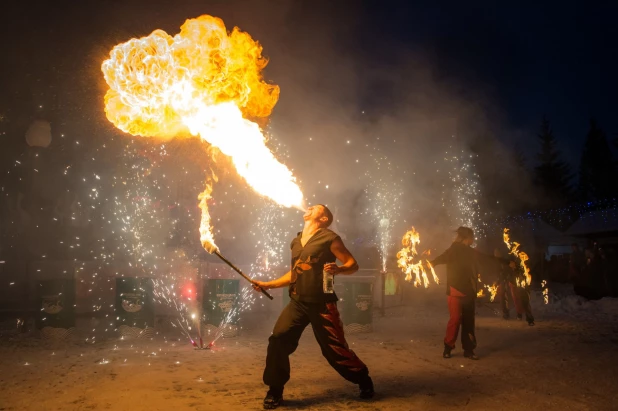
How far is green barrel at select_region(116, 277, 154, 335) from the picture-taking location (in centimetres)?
930

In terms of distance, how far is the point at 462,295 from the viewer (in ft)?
23.3

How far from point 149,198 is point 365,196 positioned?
19.4 metres

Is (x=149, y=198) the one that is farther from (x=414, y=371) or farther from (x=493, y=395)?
(x=493, y=395)

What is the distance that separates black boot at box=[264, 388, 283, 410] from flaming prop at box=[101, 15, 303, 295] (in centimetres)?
275

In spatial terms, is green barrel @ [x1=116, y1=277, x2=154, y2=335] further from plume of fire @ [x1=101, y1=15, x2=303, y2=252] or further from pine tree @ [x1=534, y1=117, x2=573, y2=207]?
pine tree @ [x1=534, y1=117, x2=573, y2=207]

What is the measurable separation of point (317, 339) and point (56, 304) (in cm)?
659

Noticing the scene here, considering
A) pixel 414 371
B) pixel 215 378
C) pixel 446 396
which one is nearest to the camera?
pixel 446 396

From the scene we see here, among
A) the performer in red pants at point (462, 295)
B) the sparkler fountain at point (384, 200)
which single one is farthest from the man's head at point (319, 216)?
the sparkler fountain at point (384, 200)

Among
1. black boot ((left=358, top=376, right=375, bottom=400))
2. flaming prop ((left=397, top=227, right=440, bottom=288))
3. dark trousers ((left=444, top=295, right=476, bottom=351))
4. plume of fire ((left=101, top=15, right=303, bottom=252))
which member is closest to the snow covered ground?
black boot ((left=358, top=376, right=375, bottom=400))

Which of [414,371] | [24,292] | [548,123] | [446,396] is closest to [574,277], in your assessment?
[414,371]

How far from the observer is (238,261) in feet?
52.1

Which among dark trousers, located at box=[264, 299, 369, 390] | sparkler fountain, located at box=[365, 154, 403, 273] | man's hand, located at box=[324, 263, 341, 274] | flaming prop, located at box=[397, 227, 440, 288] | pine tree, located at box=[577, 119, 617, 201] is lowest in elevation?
dark trousers, located at box=[264, 299, 369, 390]

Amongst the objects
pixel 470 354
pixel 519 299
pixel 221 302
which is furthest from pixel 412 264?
pixel 221 302

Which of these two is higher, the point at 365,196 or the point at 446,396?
the point at 365,196
